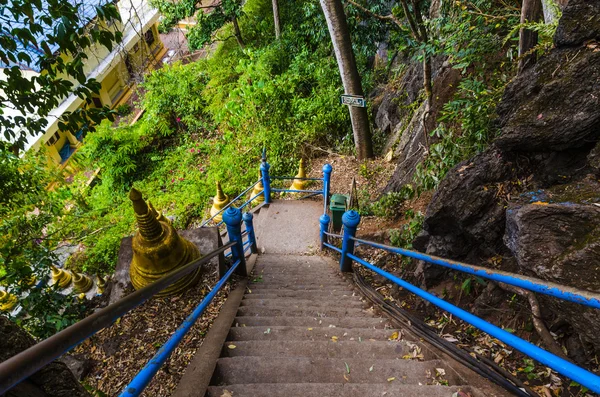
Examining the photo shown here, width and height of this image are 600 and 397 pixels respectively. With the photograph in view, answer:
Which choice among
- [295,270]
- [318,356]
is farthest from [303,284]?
[318,356]

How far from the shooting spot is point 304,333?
268 centimetres

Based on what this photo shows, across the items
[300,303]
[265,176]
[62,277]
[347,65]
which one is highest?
[347,65]

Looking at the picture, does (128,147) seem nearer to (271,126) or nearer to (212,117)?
(212,117)

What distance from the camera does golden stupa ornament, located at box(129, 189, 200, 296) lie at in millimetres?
3418

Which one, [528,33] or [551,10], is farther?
[528,33]

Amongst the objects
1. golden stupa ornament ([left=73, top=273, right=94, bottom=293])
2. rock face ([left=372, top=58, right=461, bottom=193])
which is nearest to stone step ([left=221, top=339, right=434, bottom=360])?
rock face ([left=372, top=58, right=461, bottom=193])

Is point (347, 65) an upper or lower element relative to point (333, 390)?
upper

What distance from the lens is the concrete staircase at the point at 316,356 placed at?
1.87 meters

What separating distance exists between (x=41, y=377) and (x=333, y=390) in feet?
4.54

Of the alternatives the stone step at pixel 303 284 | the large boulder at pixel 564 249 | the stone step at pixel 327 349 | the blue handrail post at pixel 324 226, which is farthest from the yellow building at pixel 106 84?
the large boulder at pixel 564 249

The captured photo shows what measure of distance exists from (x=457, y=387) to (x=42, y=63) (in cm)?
338

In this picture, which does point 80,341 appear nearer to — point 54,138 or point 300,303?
point 300,303

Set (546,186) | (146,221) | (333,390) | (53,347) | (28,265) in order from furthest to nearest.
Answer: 1. (146,221)
2. (28,265)
3. (546,186)
4. (333,390)
5. (53,347)

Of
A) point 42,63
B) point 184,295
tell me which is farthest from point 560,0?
point 184,295
